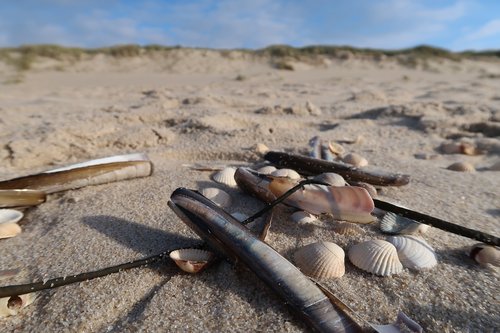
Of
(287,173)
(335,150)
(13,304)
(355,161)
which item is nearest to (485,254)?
(287,173)

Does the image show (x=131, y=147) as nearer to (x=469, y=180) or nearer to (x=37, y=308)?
(x=37, y=308)

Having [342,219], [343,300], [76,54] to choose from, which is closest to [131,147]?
[342,219]

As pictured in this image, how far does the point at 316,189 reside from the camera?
4.94 feet

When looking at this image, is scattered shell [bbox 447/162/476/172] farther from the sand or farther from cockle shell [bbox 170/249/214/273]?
cockle shell [bbox 170/249/214/273]

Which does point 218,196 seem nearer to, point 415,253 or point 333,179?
point 333,179

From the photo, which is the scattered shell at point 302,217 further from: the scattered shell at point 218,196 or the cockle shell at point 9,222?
the cockle shell at point 9,222

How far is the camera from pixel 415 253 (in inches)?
50.3

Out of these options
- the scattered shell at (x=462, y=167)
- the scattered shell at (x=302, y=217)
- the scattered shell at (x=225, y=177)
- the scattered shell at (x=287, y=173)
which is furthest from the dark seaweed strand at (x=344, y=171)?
the scattered shell at (x=462, y=167)

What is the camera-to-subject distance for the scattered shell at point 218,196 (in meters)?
1.71

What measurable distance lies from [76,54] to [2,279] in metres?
12.4

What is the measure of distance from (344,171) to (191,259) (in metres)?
0.97

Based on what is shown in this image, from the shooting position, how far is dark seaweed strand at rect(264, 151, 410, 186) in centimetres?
184

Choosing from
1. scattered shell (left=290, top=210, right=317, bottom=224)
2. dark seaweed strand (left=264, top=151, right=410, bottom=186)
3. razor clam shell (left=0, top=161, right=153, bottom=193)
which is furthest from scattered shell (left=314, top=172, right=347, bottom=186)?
razor clam shell (left=0, top=161, right=153, bottom=193)

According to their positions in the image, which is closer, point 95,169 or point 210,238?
point 210,238
